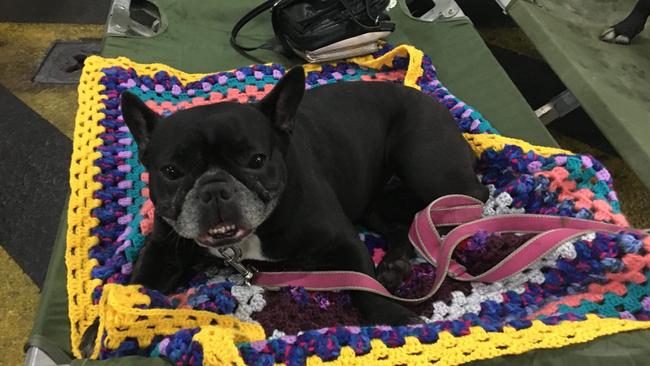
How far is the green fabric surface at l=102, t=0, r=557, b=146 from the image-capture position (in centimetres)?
188

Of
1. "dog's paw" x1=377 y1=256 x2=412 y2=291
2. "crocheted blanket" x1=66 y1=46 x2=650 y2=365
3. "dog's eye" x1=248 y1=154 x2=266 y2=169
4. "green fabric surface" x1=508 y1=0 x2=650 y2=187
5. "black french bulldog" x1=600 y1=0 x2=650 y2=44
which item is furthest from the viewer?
"black french bulldog" x1=600 y1=0 x2=650 y2=44

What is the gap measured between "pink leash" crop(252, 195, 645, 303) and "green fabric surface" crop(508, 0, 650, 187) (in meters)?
0.54

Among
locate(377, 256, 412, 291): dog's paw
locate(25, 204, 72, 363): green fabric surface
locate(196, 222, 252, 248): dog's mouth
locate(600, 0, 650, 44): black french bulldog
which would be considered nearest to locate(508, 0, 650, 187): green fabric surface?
locate(600, 0, 650, 44): black french bulldog

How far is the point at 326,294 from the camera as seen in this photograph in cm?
128

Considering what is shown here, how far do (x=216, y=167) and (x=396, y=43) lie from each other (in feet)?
4.29

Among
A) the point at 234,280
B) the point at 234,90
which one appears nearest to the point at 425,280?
the point at 234,280

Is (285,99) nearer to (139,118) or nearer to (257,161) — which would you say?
(257,161)

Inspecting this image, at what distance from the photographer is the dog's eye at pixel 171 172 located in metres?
1.08

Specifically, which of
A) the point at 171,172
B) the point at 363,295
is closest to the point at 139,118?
the point at 171,172

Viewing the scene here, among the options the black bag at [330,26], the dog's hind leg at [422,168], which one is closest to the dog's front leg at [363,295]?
the dog's hind leg at [422,168]

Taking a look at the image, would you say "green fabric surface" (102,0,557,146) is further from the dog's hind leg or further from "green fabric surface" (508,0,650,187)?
the dog's hind leg

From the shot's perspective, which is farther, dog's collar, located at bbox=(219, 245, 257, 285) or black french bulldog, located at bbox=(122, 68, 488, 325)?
dog's collar, located at bbox=(219, 245, 257, 285)

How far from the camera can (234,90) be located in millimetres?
1810

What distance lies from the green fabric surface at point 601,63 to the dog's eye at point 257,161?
1.14 meters
